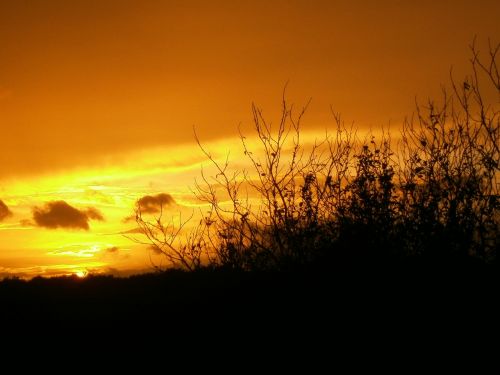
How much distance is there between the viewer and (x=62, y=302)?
414 inches

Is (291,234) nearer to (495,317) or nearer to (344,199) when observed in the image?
(344,199)

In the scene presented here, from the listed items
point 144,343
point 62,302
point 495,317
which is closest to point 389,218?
point 495,317

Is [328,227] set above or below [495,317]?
above

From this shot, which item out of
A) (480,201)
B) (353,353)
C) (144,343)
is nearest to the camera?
(353,353)

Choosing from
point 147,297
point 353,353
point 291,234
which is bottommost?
point 353,353

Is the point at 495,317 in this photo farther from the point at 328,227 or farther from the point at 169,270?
the point at 169,270

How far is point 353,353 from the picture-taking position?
24.2 ft

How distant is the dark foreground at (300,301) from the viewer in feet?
26.8

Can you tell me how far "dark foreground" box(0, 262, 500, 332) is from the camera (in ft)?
26.8

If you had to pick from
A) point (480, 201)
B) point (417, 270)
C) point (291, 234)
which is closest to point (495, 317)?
point (417, 270)

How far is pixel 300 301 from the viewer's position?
8.78m

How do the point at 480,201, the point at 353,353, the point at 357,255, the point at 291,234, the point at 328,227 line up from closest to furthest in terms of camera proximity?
1. the point at 353,353
2. the point at 357,255
3. the point at 480,201
4. the point at 328,227
5. the point at 291,234

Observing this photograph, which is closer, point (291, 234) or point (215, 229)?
point (291, 234)

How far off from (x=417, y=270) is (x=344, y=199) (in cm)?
366
